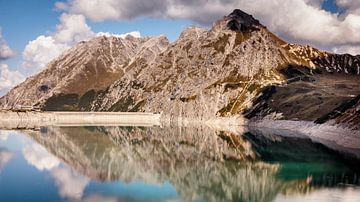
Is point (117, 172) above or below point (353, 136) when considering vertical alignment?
below

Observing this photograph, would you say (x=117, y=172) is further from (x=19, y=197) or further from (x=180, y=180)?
(x=19, y=197)

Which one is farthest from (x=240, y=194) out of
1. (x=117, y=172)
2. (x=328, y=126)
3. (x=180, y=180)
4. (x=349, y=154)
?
(x=328, y=126)

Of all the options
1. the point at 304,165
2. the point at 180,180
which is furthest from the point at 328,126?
the point at 180,180

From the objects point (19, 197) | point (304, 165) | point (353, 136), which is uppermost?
point (353, 136)

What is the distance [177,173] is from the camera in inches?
3290

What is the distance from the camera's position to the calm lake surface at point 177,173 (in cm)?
6241

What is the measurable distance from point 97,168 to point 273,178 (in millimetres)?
32631

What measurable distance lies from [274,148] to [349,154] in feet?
82.2

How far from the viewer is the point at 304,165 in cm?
9506

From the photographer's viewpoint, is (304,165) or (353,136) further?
(353,136)

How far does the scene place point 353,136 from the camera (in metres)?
127

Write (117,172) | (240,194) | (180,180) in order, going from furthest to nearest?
(117,172)
(180,180)
(240,194)

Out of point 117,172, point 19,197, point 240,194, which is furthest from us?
point 117,172

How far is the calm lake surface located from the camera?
2457 inches
